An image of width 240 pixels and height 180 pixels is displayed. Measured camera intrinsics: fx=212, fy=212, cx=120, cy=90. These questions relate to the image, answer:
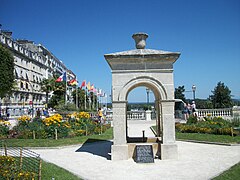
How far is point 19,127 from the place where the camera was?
1809 cm

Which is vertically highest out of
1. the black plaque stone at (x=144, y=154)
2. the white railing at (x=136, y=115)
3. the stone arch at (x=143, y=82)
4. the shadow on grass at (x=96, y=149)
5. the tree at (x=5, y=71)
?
the tree at (x=5, y=71)

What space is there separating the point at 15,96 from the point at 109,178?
58188 mm

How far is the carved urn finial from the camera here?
1077 centimetres

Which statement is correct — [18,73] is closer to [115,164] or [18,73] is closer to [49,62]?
[49,62]

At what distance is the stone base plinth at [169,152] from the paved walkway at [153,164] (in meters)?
0.33

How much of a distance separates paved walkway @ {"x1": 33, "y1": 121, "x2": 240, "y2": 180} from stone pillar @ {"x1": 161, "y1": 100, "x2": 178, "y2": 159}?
43 centimetres

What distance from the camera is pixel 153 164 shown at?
29.6ft

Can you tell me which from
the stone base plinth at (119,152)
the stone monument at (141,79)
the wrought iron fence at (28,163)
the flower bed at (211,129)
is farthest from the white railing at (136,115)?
the wrought iron fence at (28,163)

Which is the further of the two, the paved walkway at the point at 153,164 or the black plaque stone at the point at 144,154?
the black plaque stone at the point at 144,154

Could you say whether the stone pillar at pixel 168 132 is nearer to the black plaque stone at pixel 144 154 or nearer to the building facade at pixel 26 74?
the black plaque stone at pixel 144 154

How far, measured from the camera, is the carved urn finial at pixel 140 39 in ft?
35.3

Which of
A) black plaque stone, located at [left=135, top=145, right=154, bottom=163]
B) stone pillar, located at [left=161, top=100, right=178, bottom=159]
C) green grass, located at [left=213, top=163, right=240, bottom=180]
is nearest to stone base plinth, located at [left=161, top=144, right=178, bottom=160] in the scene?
stone pillar, located at [left=161, top=100, right=178, bottom=159]

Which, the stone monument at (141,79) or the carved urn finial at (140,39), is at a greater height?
the carved urn finial at (140,39)

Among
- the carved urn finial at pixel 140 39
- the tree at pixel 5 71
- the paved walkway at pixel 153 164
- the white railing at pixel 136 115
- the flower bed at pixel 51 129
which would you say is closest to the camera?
the paved walkway at pixel 153 164
